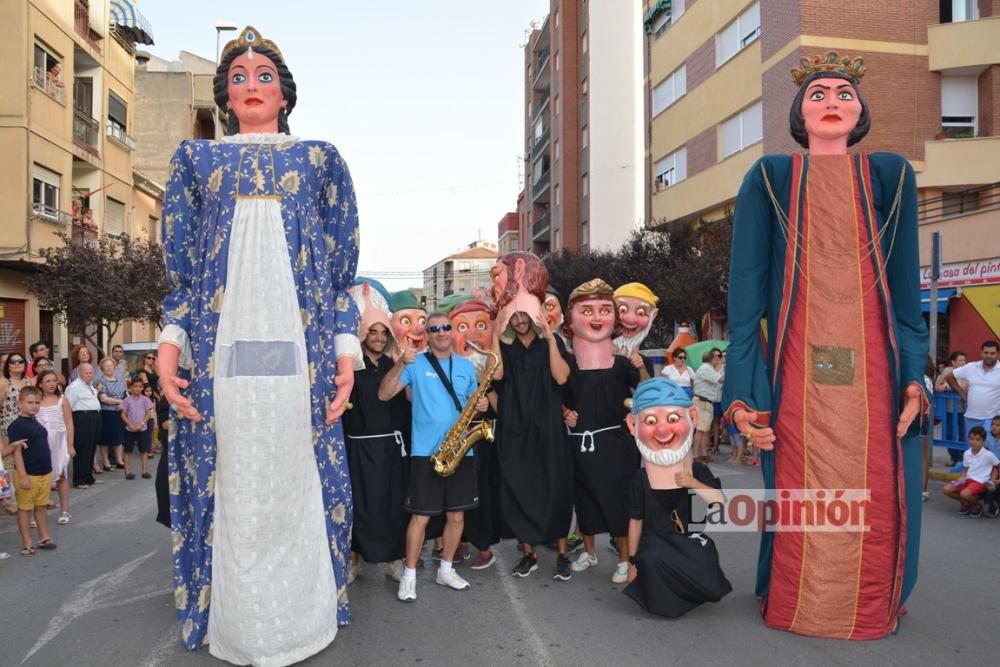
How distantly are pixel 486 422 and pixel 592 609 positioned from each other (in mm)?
1321

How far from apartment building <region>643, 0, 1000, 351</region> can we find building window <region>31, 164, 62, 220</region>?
16.9 meters

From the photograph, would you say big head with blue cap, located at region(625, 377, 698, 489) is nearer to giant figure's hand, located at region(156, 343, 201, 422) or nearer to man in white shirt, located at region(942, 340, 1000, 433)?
giant figure's hand, located at region(156, 343, 201, 422)

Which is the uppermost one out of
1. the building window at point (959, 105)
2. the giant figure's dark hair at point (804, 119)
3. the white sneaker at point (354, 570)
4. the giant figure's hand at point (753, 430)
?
the building window at point (959, 105)

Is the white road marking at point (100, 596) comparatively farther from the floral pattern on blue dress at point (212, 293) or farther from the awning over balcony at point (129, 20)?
the awning over balcony at point (129, 20)

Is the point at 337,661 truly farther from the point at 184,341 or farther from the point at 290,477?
the point at 184,341

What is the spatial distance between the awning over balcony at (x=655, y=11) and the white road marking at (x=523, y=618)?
78.3ft

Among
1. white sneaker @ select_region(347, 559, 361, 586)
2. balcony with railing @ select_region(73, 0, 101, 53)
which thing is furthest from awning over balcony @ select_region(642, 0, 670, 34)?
white sneaker @ select_region(347, 559, 361, 586)

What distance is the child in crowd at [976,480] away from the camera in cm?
758

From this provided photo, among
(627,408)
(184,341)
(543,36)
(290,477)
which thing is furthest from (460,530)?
(543,36)

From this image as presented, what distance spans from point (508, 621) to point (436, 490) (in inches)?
37.2

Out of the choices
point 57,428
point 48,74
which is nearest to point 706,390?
point 57,428

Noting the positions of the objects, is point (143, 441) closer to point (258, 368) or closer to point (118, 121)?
point (258, 368)

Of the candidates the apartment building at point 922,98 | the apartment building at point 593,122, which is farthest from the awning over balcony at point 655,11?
the apartment building at point 593,122

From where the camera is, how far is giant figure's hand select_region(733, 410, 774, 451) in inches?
169
